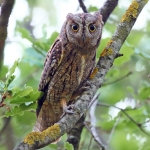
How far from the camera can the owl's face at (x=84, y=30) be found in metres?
4.07

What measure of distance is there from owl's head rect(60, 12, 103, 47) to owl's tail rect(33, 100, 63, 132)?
82cm

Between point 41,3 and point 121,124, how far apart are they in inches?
145

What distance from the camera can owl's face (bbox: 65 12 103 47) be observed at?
4.07 meters

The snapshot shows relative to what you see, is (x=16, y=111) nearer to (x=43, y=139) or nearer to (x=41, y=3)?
(x=43, y=139)

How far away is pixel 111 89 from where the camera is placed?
242 inches

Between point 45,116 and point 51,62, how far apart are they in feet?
2.36

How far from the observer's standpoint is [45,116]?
14.5ft

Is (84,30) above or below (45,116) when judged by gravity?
above

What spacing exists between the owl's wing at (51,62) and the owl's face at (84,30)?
0.17 meters

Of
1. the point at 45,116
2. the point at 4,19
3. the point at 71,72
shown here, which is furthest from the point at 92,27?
the point at 4,19

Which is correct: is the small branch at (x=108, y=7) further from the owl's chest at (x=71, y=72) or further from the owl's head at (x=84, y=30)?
the owl's chest at (x=71, y=72)

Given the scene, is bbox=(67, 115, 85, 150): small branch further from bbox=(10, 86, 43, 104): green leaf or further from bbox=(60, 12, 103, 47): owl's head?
bbox=(10, 86, 43, 104): green leaf

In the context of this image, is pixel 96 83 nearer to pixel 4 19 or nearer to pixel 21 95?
pixel 21 95

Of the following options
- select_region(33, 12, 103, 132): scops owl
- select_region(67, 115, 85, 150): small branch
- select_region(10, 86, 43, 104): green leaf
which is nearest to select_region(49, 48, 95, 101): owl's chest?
select_region(33, 12, 103, 132): scops owl
